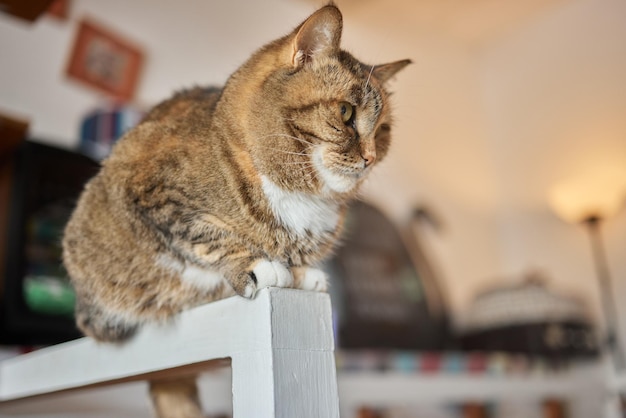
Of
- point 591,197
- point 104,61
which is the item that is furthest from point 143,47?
point 591,197

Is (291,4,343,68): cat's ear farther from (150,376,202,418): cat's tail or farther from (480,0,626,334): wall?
(480,0,626,334): wall

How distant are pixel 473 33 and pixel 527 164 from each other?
0.63m

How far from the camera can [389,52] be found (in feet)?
8.01

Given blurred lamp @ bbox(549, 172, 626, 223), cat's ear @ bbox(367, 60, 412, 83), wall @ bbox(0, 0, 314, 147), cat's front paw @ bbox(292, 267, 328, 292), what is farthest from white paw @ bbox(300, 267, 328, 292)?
blurred lamp @ bbox(549, 172, 626, 223)

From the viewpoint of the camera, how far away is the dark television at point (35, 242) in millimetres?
1246

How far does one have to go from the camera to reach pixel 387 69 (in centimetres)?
68

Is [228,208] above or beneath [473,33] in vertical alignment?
beneath

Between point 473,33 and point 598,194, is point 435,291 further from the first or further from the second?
point 473,33

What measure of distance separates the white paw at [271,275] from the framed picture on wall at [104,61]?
1.27 meters

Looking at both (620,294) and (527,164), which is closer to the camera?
(620,294)

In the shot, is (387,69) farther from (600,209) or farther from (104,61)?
(600,209)

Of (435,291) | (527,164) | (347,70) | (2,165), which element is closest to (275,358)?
(347,70)

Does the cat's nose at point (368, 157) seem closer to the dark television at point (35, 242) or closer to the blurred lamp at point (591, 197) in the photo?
the dark television at point (35, 242)

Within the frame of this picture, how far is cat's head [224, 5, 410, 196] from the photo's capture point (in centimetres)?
61
